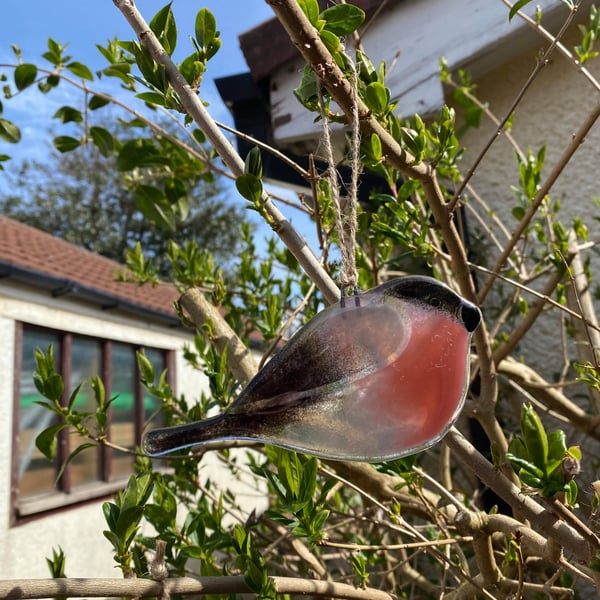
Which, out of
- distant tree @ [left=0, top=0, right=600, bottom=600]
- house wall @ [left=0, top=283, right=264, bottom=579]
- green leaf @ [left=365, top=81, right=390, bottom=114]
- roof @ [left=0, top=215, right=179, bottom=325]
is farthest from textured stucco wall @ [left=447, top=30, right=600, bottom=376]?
roof @ [left=0, top=215, right=179, bottom=325]

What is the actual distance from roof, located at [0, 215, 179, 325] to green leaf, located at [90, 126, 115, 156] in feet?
8.37

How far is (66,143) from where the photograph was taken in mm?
1828

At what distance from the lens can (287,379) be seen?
78cm

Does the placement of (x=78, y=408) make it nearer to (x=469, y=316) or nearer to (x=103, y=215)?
(x=469, y=316)

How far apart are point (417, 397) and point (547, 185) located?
0.64 m

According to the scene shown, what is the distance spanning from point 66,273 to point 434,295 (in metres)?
6.51

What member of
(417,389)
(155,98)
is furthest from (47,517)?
(417,389)

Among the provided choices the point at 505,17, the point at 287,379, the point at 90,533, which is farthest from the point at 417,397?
the point at 90,533

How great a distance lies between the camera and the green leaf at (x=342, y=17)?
0.96m

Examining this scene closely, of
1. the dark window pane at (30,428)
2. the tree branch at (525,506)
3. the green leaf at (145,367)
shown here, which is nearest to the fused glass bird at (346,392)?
the tree branch at (525,506)

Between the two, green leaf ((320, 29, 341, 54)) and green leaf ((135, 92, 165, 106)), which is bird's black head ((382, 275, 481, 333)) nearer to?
green leaf ((320, 29, 341, 54))

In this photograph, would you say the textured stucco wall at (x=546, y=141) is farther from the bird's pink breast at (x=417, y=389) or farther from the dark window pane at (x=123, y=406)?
the dark window pane at (x=123, y=406)

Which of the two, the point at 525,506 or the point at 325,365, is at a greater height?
the point at 325,365

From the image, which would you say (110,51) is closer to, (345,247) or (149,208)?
(149,208)
